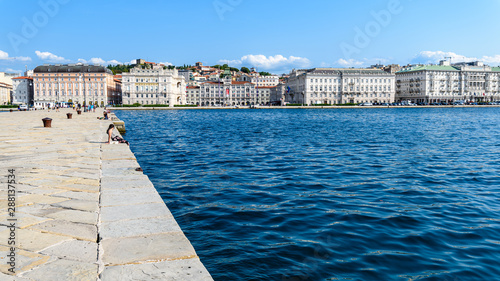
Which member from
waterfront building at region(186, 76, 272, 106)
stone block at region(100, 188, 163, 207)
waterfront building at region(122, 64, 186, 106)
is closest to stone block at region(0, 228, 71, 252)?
stone block at region(100, 188, 163, 207)

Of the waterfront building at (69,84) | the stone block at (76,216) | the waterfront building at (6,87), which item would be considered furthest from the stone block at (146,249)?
the waterfront building at (6,87)

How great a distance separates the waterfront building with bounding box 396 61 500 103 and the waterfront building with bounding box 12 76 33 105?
144m

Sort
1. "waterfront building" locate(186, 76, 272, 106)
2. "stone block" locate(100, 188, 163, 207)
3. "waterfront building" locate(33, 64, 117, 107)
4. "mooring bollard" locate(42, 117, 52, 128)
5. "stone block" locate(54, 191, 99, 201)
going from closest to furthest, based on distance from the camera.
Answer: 1. "stone block" locate(100, 188, 163, 207)
2. "stone block" locate(54, 191, 99, 201)
3. "mooring bollard" locate(42, 117, 52, 128)
4. "waterfront building" locate(33, 64, 117, 107)
5. "waterfront building" locate(186, 76, 272, 106)

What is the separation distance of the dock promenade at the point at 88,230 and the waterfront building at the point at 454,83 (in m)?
156

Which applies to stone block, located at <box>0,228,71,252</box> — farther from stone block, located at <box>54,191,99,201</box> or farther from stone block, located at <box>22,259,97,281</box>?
stone block, located at <box>54,191,99,201</box>

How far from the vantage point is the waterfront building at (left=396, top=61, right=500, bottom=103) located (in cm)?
14688

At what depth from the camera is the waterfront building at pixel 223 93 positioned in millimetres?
162875

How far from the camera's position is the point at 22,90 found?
134000 mm

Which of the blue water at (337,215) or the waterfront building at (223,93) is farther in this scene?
the waterfront building at (223,93)

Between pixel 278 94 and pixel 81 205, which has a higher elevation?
pixel 278 94

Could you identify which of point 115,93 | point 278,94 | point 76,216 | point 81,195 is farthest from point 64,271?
point 278,94

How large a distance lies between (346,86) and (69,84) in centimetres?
10049

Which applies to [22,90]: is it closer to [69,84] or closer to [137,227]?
[69,84]

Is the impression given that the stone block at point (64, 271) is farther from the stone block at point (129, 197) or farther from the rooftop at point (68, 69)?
the rooftop at point (68, 69)
